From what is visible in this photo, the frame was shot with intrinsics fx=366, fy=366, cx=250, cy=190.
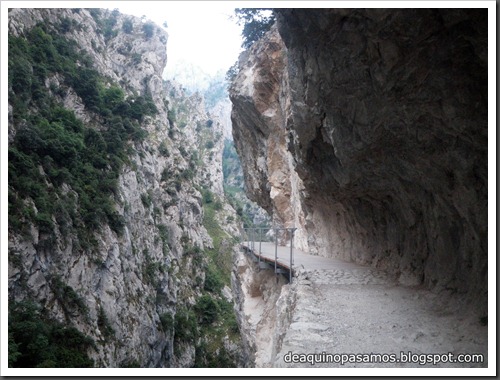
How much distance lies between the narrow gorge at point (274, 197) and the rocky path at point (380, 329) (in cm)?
4

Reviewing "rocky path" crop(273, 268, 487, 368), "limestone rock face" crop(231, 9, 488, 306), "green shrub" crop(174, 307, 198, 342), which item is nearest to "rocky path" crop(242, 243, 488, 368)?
"rocky path" crop(273, 268, 487, 368)

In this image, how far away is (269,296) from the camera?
1538cm

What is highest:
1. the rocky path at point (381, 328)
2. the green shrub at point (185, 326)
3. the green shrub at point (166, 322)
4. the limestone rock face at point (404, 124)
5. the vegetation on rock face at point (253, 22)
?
the vegetation on rock face at point (253, 22)

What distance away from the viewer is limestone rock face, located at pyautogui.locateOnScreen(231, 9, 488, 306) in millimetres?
4184

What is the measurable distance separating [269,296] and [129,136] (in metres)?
26.5

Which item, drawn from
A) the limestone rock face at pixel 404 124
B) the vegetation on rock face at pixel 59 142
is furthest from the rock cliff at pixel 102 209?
the limestone rock face at pixel 404 124

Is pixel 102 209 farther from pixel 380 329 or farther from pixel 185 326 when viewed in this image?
pixel 380 329

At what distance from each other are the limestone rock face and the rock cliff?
14.0 m

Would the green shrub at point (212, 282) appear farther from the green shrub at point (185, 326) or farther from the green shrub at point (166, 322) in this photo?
the green shrub at point (166, 322)

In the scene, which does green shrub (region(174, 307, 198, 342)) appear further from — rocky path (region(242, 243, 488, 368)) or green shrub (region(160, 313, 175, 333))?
rocky path (region(242, 243, 488, 368))

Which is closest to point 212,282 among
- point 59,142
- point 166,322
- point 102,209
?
point 166,322

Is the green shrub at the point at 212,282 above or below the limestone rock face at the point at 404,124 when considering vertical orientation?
below

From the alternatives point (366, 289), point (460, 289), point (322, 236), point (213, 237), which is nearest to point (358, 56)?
point (460, 289)

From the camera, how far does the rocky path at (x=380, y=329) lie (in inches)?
166
